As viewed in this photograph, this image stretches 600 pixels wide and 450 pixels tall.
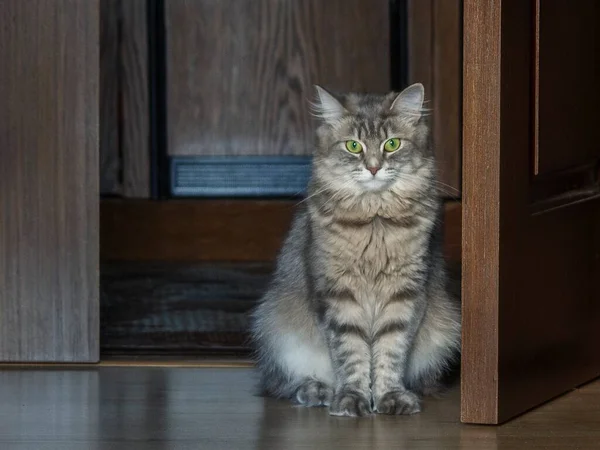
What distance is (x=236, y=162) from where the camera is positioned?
12.2ft

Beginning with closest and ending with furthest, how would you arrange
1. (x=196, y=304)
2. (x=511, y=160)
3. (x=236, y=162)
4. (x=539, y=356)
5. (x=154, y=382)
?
(x=511, y=160) → (x=539, y=356) → (x=154, y=382) → (x=196, y=304) → (x=236, y=162)

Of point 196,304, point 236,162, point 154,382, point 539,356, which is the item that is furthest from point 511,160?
point 236,162

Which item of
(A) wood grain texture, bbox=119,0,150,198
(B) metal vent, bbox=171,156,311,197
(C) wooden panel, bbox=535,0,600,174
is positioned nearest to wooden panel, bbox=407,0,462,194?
(B) metal vent, bbox=171,156,311,197

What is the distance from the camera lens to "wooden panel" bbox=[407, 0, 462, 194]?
11.5 feet

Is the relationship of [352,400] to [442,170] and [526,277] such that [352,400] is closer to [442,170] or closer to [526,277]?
[526,277]

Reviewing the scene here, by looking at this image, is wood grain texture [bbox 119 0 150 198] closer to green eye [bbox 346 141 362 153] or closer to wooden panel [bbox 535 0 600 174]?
green eye [bbox 346 141 362 153]

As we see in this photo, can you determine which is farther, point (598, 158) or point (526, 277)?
point (598, 158)

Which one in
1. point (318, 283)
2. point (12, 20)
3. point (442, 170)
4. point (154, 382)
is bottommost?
point (154, 382)

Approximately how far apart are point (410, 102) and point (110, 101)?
163 centimetres

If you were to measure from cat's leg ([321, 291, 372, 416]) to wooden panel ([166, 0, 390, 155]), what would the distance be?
152 centimetres

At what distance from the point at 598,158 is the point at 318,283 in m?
0.68

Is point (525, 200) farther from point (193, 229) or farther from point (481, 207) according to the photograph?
point (193, 229)

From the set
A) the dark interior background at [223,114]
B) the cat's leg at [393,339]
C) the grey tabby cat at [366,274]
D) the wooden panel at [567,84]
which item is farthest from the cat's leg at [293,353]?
the dark interior background at [223,114]

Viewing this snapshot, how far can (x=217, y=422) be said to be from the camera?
6.89ft
